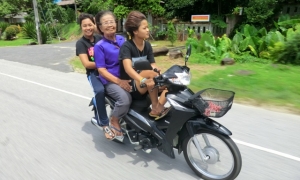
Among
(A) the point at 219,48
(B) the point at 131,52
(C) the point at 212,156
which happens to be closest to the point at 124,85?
(B) the point at 131,52

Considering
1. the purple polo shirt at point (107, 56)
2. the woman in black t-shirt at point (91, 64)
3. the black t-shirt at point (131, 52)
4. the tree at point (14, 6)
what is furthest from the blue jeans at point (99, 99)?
the tree at point (14, 6)

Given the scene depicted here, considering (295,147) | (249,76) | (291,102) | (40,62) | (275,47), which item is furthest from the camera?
(40,62)

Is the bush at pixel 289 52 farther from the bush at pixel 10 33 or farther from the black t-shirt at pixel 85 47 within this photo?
the bush at pixel 10 33

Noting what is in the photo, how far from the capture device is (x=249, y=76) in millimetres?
6914

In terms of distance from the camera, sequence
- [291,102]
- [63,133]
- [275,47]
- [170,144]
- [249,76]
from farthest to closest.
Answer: [275,47], [249,76], [291,102], [63,133], [170,144]

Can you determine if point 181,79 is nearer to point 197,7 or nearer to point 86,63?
point 86,63

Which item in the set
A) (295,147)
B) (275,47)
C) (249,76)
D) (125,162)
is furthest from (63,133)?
(275,47)

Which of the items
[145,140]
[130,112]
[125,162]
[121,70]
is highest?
[121,70]

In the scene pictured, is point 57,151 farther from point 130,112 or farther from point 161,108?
point 161,108

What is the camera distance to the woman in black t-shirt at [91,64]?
3.28 metres

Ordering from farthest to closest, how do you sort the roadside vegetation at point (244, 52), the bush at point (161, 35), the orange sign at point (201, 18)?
1. the bush at point (161, 35)
2. the orange sign at point (201, 18)
3. the roadside vegetation at point (244, 52)

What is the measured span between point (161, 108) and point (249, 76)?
478cm

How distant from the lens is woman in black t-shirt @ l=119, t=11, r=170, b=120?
2.77 meters

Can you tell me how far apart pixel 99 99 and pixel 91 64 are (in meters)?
0.53
